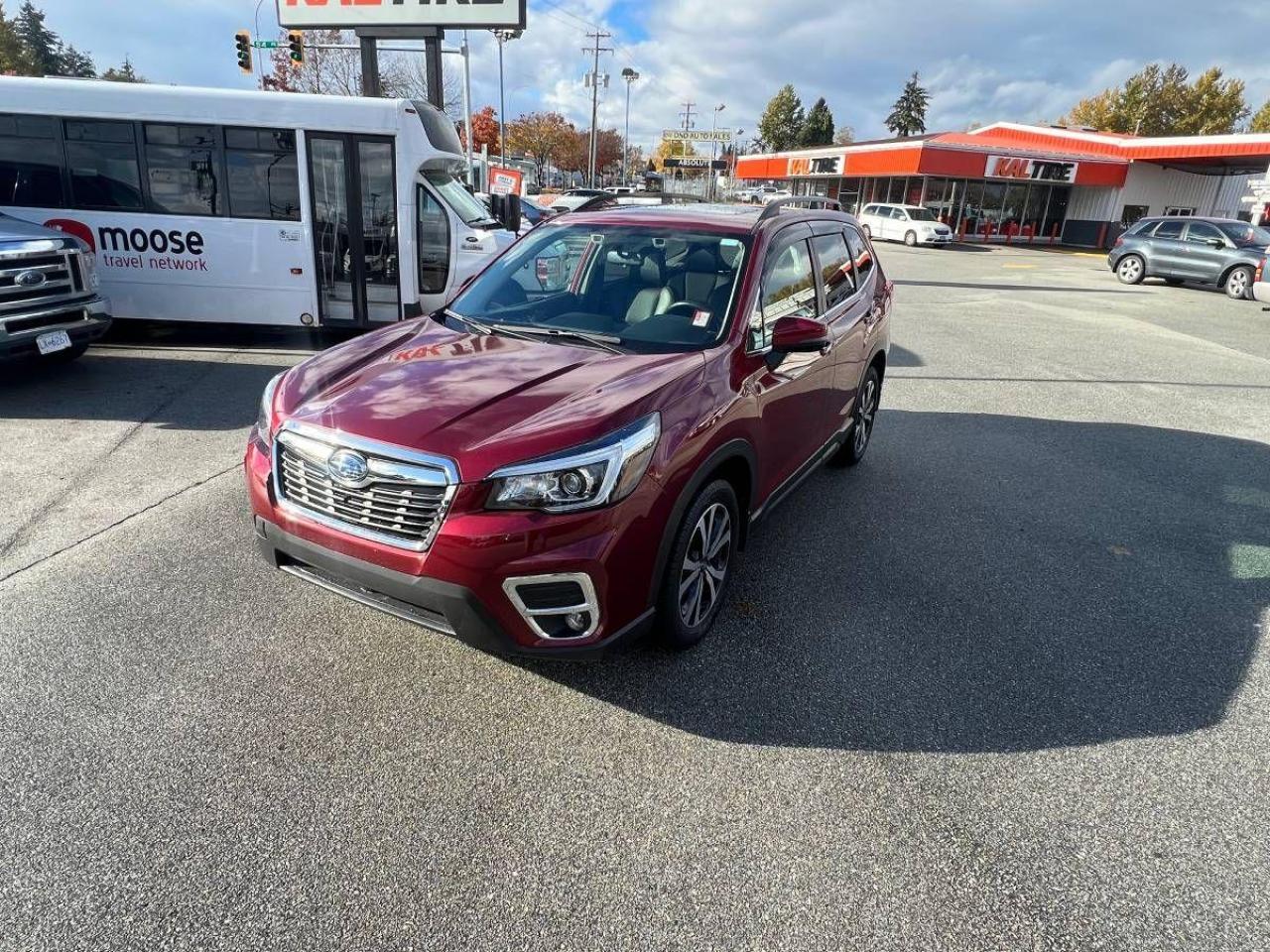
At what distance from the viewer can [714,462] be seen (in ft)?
10.5

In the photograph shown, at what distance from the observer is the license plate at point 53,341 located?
6.87 metres

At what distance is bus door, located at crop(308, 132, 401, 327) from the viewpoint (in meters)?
9.27

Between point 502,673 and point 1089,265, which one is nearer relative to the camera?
point 502,673

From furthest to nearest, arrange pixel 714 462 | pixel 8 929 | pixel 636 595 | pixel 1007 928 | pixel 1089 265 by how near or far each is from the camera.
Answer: pixel 1089 265
pixel 714 462
pixel 636 595
pixel 1007 928
pixel 8 929

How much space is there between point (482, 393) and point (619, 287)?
4.27ft

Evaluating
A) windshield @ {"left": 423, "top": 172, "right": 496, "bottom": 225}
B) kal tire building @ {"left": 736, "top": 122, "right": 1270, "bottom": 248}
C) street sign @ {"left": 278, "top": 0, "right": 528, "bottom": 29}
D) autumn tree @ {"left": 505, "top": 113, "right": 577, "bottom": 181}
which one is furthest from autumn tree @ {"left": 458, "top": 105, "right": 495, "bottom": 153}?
windshield @ {"left": 423, "top": 172, "right": 496, "bottom": 225}

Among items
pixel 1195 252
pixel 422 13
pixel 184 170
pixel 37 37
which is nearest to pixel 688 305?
pixel 184 170

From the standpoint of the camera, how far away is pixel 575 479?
269 cm

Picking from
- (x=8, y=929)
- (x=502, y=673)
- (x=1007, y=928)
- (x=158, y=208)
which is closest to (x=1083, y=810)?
(x=1007, y=928)

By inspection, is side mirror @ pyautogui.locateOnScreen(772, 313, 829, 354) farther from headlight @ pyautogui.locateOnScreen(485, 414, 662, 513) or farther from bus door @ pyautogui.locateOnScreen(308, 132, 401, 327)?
bus door @ pyautogui.locateOnScreen(308, 132, 401, 327)

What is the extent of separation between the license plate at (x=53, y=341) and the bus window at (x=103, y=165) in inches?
109

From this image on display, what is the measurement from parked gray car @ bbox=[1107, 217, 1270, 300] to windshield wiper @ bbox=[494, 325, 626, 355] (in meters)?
20.8

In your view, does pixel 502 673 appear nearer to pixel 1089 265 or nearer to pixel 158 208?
pixel 158 208

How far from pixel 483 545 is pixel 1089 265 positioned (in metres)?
31.5
